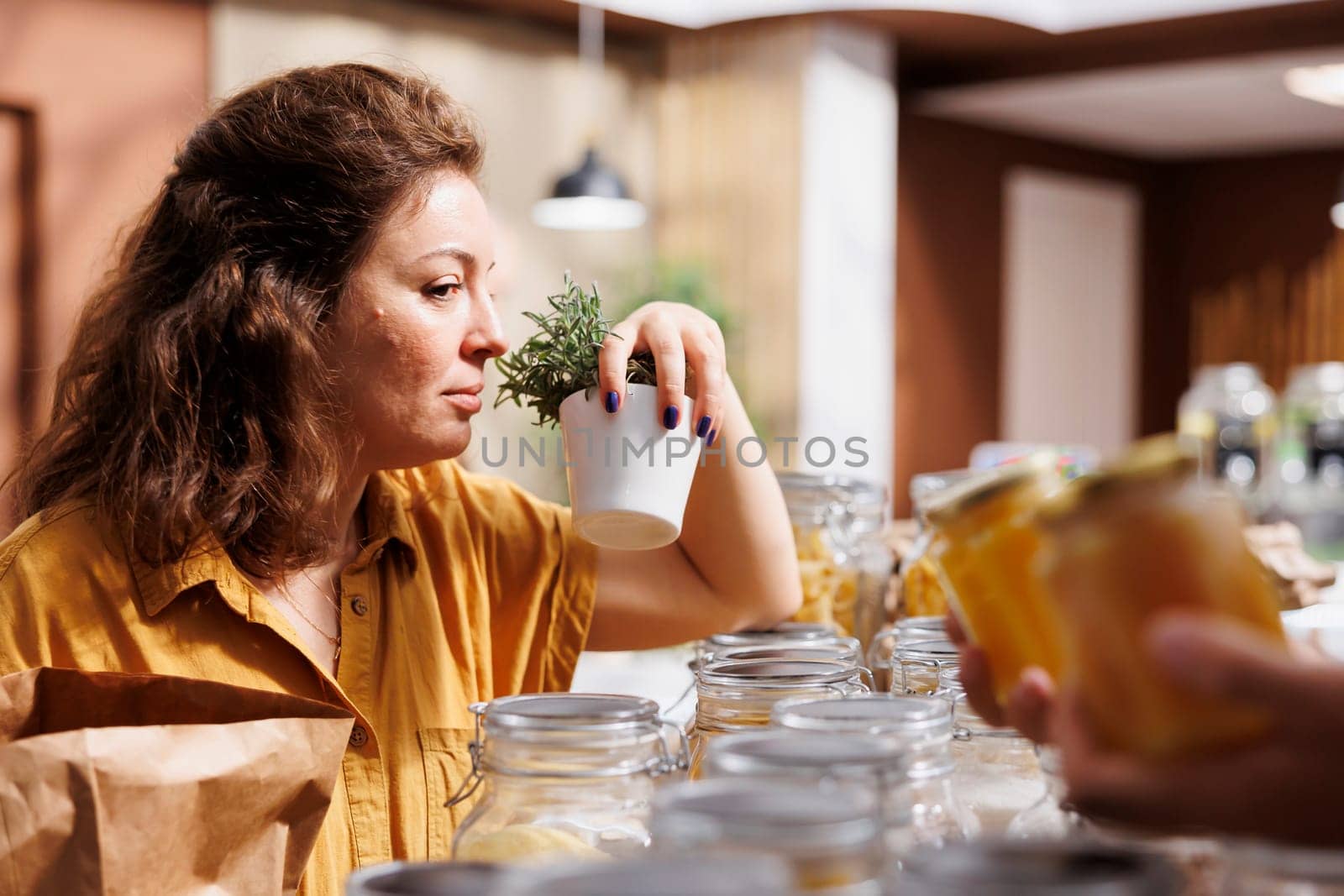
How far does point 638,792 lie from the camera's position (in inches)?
26.6

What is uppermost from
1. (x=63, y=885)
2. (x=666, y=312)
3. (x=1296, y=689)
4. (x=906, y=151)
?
(x=906, y=151)

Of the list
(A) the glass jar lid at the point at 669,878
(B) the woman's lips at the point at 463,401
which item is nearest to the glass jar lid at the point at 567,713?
(A) the glass jar lid at the point at 669,878

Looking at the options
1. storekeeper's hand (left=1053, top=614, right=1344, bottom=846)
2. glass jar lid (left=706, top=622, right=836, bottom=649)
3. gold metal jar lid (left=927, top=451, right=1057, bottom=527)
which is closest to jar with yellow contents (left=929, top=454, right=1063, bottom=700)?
gold metal jar lid (left=927, top=451, right=1057, bottom=527)

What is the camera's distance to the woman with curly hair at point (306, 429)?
1.15 metres

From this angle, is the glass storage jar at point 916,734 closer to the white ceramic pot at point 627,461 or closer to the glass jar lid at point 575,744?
the glass jar lid at point 575,744

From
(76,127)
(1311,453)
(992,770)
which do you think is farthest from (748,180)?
(992,770)

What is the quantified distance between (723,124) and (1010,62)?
1.33 m

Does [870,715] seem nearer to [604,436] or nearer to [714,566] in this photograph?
[604,436]

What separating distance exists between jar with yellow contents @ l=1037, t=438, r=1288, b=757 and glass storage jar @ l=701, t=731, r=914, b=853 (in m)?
0.09

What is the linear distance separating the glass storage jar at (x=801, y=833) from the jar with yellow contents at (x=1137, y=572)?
0.32 feet

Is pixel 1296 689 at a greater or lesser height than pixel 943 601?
greater

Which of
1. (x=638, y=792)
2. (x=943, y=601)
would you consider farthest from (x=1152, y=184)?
(x=638, y=792)

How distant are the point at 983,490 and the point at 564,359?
58cm

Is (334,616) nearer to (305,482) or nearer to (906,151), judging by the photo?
(305,482)
